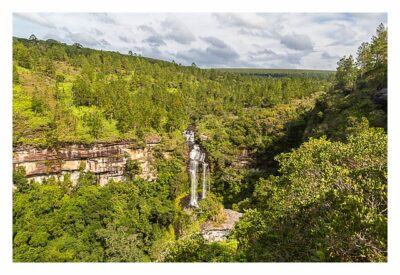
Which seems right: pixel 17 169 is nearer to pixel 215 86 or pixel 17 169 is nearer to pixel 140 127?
pixel 140 127

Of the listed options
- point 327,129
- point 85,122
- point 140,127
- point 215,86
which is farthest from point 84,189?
point 215,86

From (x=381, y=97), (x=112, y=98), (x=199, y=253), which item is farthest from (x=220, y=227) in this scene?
(x=112, y=98)

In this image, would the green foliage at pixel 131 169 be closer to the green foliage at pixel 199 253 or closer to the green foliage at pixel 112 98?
the green foliage at pixel 112 98

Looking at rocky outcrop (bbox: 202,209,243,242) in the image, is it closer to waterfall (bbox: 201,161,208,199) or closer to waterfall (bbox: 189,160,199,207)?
waterfall (bbox: 189,160,199,207)

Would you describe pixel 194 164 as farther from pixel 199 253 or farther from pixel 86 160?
pixel 199 253

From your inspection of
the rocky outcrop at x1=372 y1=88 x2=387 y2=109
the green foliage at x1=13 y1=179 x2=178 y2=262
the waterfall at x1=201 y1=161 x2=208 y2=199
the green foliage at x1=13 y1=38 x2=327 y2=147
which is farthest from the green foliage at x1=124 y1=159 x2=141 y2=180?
the rocky outcrop at x1=372 y1=88 x2=387 y2=109
